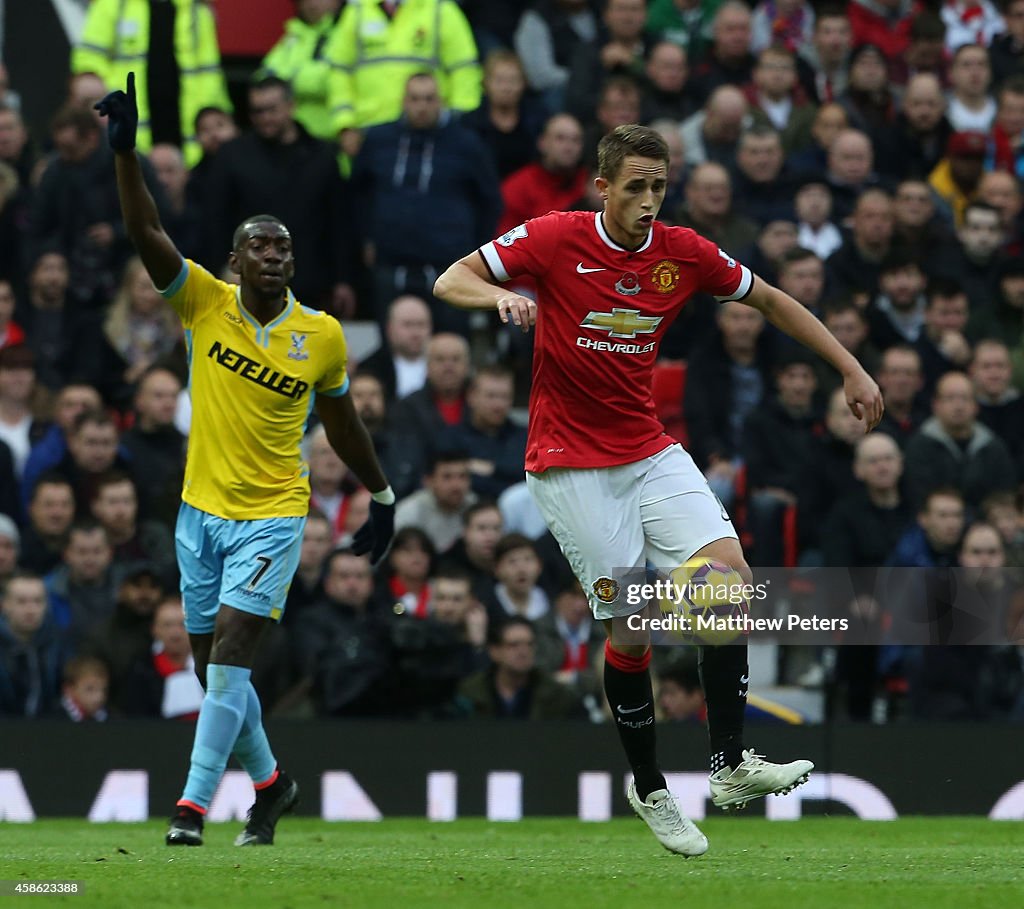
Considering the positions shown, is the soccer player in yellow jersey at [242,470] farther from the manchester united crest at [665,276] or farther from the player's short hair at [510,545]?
the player's short hair at [510,545]

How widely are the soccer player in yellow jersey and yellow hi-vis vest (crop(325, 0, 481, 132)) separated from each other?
6.13m

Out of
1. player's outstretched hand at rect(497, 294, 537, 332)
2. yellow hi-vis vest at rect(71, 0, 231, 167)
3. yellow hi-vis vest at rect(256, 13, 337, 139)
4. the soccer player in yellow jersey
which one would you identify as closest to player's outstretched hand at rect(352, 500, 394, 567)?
the soccer player in yellow jersey

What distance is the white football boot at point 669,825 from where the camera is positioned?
8055mm

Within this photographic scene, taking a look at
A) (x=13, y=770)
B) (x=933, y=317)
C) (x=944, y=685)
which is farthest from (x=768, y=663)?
(x=13, y=770)

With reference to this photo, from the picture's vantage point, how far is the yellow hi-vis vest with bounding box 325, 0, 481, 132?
49.5 ft

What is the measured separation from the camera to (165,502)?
12836 millimetres

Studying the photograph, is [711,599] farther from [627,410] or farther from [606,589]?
[627,410]

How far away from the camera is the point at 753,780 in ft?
25.4

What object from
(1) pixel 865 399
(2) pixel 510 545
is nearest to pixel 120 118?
(1) pixel 865 399

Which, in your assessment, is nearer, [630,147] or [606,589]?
[630,147]

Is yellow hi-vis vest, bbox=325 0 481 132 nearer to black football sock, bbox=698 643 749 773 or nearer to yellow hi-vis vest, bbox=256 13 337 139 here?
yellow hi-vis vest, bbox=256 13 337 139

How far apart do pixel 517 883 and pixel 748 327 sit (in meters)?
7.38

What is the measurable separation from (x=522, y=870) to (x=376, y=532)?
279cm

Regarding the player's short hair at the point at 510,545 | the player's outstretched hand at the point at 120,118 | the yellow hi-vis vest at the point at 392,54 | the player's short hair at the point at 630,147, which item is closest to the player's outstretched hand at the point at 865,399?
the player's short hair at the point at 630,147
